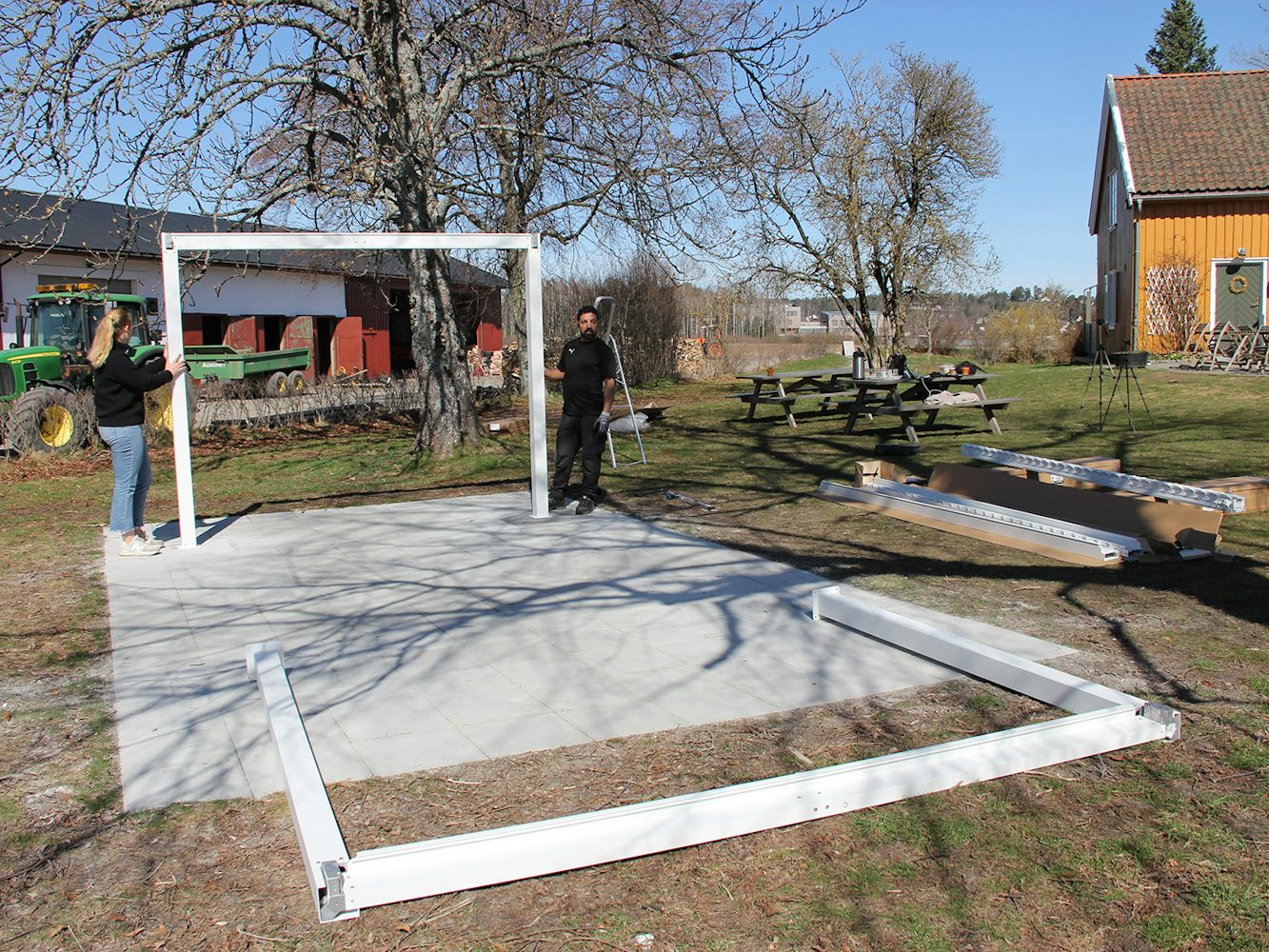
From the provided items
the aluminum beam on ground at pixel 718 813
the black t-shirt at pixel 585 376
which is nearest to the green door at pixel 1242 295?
the black t-shirt at pixel 585 376

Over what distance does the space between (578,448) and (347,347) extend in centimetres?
2781

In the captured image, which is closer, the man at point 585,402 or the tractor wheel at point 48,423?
the man at point 585,402

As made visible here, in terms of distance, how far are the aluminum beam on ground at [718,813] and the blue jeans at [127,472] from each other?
6.07 meters

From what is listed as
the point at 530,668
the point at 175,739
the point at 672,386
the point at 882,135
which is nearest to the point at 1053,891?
the point at 530,668

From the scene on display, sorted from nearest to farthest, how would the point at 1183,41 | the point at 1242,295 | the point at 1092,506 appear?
the point at 1092,506, the point at 1242,295, the point at 1183,41

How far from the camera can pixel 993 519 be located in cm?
838

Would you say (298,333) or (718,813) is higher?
(298,333)

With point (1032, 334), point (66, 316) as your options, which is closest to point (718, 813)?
point (66, 316)

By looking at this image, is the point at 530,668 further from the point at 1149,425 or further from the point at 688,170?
the point at 1149,425

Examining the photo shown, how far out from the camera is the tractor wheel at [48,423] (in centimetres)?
1436

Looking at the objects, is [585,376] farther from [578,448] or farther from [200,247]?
[200,247]

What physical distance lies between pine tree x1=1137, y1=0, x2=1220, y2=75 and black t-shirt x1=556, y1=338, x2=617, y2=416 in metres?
48.6

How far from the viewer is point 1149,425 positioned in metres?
14.2

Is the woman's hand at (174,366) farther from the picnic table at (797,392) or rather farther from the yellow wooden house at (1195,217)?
the yellow wooden house at (1195,217)
